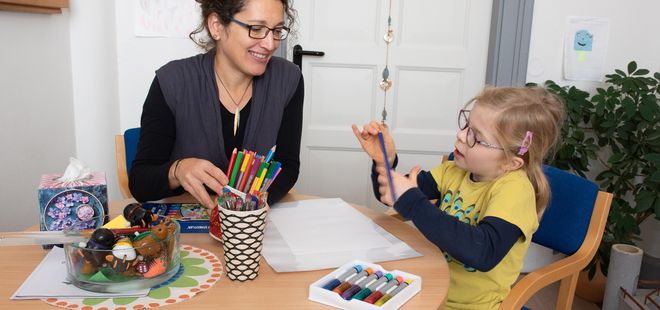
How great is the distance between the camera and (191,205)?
124cm

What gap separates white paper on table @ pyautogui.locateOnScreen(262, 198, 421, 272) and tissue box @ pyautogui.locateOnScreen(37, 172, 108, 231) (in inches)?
12.6

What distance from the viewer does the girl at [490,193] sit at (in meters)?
0.99

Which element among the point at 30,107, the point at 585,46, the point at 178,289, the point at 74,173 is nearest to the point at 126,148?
the point at 30,107

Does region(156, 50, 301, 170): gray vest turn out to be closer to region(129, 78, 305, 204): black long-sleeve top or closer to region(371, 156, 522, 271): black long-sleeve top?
region(129, 78, 305, 204): black long-sleeve top

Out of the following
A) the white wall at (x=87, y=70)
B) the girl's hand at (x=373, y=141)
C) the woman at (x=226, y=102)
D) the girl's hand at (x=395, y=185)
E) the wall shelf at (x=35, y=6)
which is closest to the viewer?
the girl's hand at (x=395, y=185)

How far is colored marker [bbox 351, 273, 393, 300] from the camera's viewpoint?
2.55ft

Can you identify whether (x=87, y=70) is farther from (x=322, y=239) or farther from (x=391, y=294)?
(x=391, y=294)

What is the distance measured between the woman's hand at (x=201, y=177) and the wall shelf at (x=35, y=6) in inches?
43.5

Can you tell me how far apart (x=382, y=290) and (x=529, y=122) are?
531 mm

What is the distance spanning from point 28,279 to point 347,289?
1.65 feet

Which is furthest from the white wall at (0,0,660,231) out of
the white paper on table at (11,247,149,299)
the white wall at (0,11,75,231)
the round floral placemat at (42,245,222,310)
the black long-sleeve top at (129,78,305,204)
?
the round floral placemat at (42,245,222,310)

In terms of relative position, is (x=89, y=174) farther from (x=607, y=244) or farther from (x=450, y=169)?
(x=607, y=244)

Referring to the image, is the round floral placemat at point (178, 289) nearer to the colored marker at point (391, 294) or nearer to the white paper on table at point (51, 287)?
the white paper on table at point (51, 287)

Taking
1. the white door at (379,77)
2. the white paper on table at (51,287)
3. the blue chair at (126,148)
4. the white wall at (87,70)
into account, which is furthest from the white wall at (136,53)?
the white paper on table at (51,287)
